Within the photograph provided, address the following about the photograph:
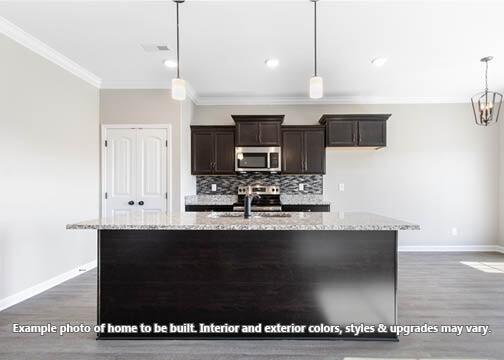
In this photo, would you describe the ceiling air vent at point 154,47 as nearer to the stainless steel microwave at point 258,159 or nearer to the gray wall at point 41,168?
the gray wall at point 41,168

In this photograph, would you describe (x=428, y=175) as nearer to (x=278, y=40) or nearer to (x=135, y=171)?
(x=278, y=40)

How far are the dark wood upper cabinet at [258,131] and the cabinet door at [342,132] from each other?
0.81 meters

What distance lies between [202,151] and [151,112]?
99 cm

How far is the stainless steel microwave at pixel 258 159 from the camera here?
5.00m

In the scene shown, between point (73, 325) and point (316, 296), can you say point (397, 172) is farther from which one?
point (73, 325)

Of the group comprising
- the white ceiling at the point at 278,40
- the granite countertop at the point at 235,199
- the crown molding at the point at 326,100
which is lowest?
the granite countertop at the point at 235,199

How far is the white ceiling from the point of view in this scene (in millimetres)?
2674

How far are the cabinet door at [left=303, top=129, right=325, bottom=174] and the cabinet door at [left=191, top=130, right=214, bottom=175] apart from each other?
1527mm

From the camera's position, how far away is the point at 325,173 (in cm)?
517

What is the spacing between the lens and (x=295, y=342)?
2.40m

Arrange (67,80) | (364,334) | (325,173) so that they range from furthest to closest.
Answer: (325,173) → (67,80) → (364,334)

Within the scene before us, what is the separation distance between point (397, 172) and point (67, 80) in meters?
5.09

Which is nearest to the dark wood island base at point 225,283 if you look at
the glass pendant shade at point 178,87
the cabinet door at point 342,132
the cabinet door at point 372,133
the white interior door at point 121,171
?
the glass pendant shade at point 178,87

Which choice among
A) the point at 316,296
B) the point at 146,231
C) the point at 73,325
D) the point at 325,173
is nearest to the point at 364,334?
the point at 316,296
